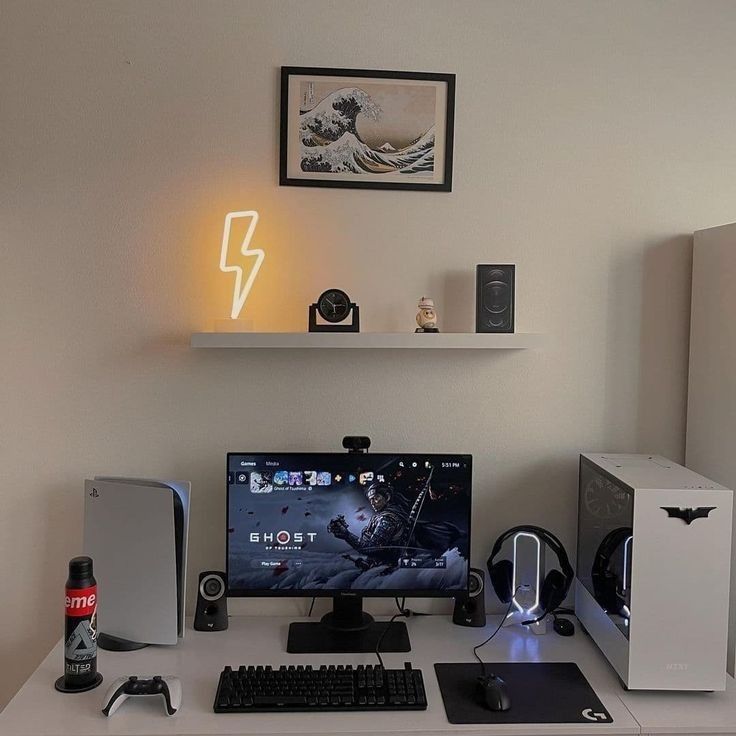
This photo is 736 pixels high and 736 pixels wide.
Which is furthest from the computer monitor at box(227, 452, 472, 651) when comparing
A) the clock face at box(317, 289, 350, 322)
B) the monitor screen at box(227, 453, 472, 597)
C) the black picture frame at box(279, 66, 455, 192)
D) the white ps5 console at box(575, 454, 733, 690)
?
the black picture frame at box(279, 66, 455, 192)

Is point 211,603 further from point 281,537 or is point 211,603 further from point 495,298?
point 495,298

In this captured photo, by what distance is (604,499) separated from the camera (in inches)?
Result: 74.9

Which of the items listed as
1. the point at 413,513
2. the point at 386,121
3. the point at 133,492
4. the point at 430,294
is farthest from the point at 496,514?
the point at 386,121

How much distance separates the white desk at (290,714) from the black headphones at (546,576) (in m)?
0.11

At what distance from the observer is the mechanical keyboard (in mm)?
1596

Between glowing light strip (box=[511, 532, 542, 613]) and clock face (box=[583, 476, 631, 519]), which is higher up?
clock face (box=[583, 476, 631, 519])

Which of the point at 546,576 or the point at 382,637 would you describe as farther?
the point at 546,576

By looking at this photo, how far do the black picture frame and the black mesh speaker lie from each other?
10.9 inches

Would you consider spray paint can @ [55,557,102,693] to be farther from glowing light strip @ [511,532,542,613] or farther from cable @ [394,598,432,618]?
glowing light strip @ [511,532,542,613]

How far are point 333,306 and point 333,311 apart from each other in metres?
0.01

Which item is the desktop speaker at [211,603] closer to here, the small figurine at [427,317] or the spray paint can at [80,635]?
the spray paint can at [80,635]

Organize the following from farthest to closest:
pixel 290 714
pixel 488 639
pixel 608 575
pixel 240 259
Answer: pixel 240 259
pixel 488 639
pixel 608 575
pixel 290 714

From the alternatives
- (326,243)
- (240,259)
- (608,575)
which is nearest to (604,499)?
(608,575)

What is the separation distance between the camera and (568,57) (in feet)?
6.84
